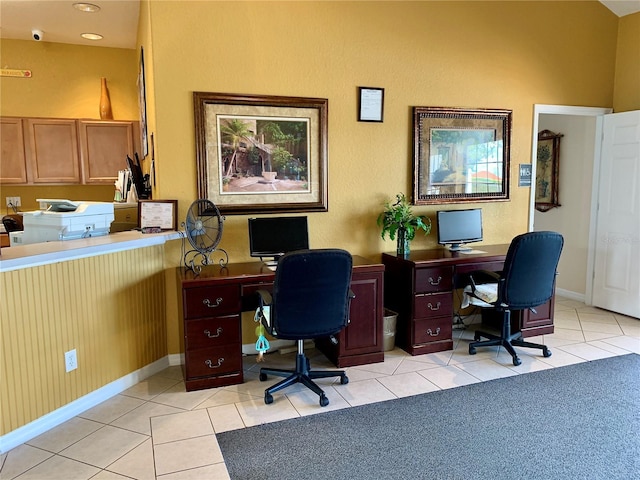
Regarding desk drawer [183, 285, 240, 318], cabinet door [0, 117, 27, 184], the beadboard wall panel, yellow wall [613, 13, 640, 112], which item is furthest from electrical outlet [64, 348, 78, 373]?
yellow wall [613, 13, 640, 112]

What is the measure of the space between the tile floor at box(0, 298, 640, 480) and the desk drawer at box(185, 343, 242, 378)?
0.13m

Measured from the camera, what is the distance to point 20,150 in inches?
192

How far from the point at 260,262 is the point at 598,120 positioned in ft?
12.8

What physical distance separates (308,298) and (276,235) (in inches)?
35.2

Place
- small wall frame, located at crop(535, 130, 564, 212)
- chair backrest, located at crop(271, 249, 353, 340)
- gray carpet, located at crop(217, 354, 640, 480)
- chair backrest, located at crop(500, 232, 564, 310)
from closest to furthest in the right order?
1. gray carpet, located at crop(217, 354, 640, 480)
2. chair backrest, located at crop(271, 249, 353, 340)
3. chair backrest, located at crop(500, 232, 564, 310)
4. small wall frame, located at crop(535, 130, 564, 212)

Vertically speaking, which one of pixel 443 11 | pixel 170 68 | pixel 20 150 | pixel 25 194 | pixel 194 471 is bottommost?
pixel 194 471

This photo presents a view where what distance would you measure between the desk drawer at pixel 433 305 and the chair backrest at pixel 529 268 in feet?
1.54

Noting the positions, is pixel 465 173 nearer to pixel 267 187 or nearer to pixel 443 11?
pixel 443 11

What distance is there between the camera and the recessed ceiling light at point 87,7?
Answer: 13.2ft

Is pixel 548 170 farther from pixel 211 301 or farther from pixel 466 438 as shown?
pixel 211 301

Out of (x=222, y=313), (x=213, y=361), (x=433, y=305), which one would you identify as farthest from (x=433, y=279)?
(x=213, y=361)

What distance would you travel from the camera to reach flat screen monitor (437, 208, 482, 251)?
4.03 metres

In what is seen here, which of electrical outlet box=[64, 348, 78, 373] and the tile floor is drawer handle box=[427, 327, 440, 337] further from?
electrical outlet box=[64, 348, 78, 373]

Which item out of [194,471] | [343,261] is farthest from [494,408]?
[194,471]
